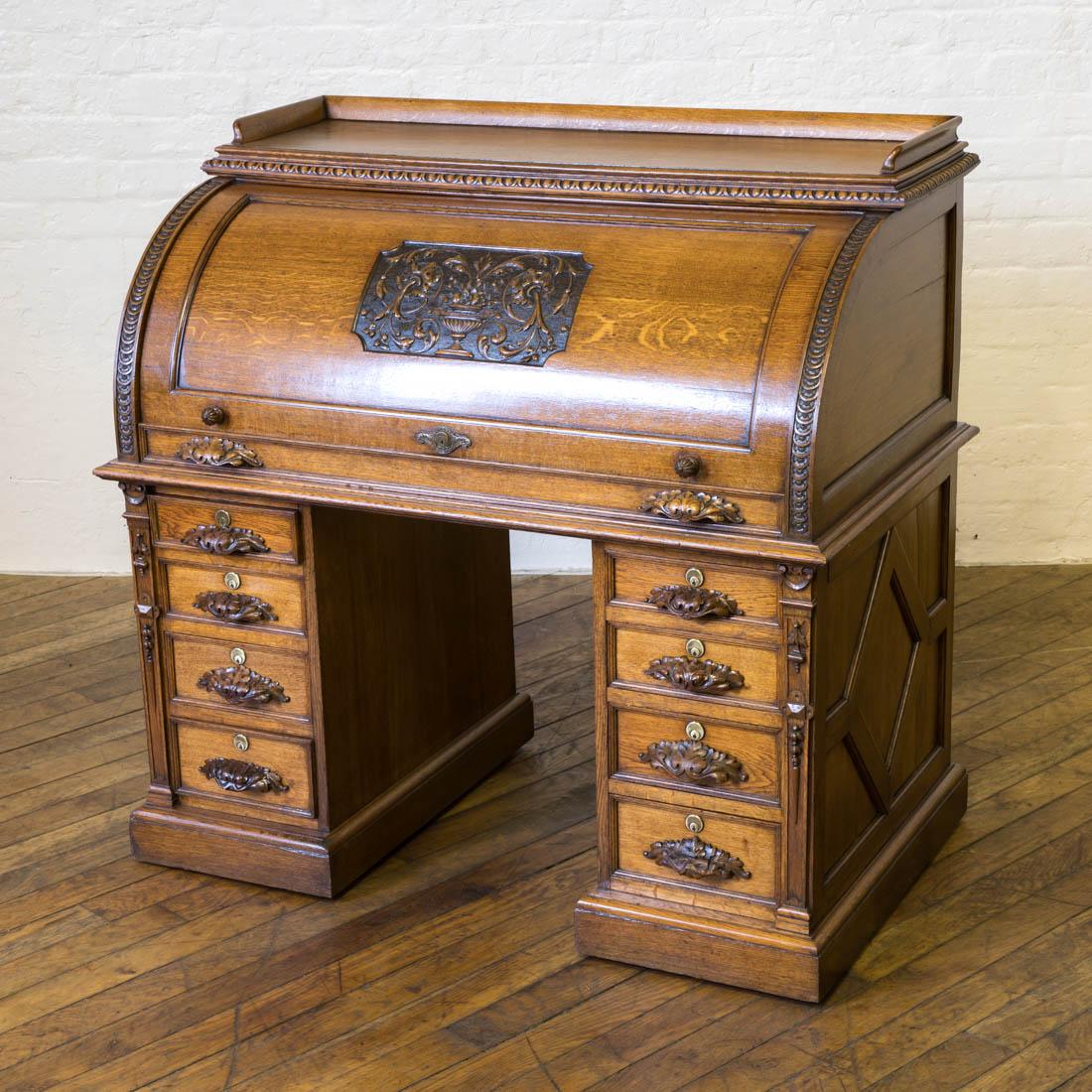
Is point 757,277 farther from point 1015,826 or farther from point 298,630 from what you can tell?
point 1015,826

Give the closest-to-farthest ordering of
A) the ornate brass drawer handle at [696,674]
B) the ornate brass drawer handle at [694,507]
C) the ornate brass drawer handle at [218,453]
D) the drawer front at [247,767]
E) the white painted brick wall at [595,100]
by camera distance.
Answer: the ornate brass drawer handle at [694,507] < the ornate brass drawer handle at [696,674] < the ornate brass drawer handle at [218,453] < the drawer front at [247,767] < the white painted brick wall at [595,100]

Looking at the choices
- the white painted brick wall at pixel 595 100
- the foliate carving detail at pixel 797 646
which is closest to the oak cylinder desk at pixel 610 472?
the foliate carving detail at pixel 797 646

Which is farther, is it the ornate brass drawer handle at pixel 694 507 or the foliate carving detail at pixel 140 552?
the foliate carving detail at pixel 140 552

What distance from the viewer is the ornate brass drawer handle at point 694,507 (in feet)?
8.99

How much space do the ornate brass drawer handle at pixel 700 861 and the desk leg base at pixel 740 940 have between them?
0.25 ft

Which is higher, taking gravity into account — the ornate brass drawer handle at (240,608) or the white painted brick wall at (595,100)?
the white painted brick wall at (595,100)

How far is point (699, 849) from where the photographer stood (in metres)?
2.99

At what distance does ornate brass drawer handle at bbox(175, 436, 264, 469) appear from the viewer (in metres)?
3.11

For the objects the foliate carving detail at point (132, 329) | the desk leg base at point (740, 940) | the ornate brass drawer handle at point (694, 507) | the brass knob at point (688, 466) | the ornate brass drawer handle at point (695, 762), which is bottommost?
the desk leg base at point (740, 940)

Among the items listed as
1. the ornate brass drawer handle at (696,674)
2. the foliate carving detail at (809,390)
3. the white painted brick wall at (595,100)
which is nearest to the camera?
the foliate carving detail at (809,390)

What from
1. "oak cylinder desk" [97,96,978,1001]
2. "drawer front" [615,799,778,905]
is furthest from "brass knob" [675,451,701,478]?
"drawer front" [615,799,778,905]

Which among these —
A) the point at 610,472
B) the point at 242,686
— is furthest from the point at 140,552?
the point at 610,472

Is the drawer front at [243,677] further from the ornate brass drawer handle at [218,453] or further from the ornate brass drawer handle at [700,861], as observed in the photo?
the ornate brass drawer handle at [700,861]

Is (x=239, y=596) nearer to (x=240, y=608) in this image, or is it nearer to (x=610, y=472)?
(x=240, y=608)
